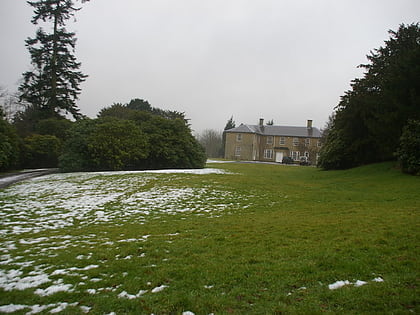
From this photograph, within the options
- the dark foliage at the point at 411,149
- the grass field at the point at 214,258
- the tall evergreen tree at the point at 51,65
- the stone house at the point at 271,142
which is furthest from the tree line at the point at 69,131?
the stone house at the point at 271,142

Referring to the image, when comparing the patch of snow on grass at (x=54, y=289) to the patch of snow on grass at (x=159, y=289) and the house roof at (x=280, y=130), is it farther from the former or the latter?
the house roof at (x=280, y=130)

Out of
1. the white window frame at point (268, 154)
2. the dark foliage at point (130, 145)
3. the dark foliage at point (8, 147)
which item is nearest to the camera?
the dark foliage at point (8, 147)

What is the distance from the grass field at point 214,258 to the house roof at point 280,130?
4976 cm

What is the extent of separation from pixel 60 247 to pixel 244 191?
8.86 metres

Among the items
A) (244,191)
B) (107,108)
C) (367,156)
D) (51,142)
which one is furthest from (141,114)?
(367,156)

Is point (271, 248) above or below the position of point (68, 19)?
below

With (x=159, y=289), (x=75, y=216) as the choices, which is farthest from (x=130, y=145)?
(x=159, y=289)

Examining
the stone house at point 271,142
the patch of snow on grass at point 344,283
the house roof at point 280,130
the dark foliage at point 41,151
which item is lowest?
the patch of snow on grass at point 344,283

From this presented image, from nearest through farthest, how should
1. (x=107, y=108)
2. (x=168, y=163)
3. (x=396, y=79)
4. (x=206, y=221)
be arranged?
(x=206, y=221), (x=396, y=79), (x=168, y=163), (x=107, y=108)

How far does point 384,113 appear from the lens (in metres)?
17.3

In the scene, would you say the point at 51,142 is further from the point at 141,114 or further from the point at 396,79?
the point at 396,79

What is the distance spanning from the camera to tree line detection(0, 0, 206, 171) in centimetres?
2403

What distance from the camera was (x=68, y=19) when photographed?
37.5 meters

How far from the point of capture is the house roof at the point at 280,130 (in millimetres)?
58812
